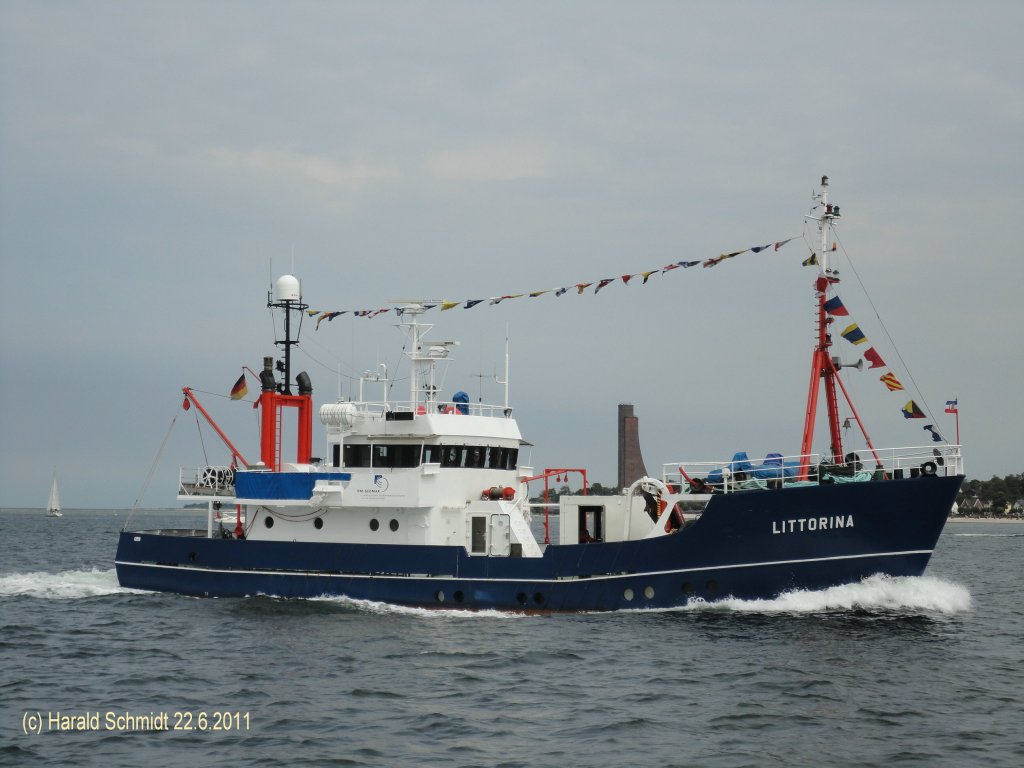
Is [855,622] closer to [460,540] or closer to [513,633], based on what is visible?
[513,633]

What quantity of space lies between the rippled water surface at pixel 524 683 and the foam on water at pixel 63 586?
3.61m

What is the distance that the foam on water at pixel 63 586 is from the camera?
32125 millimetres

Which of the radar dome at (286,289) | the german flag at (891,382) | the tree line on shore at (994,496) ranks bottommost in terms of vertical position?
the tree line on shore at (994,496)

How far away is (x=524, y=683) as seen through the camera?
1905 centimetres

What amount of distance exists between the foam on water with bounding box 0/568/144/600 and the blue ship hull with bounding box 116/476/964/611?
862 centimetres

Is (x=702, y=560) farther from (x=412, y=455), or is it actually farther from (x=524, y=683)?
(x=412, y=455)

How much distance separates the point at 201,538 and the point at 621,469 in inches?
1514

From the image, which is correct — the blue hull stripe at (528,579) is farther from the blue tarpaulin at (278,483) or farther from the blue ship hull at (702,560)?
the blue tarpaulin at (278,483)

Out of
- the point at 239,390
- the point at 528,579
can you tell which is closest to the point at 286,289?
the point at 239,390

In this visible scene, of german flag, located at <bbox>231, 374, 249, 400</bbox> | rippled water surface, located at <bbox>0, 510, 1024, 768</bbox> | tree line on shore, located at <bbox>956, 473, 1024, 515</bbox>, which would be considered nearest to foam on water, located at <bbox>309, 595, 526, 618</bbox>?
rippled water surface, located at <bbox>0, 510, 1024, 768</bbox>

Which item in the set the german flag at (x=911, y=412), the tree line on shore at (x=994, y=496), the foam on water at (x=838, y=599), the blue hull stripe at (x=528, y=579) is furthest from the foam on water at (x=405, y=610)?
the tree line on shore at (x=994, y=496)

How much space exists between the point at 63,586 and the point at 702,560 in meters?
21.0

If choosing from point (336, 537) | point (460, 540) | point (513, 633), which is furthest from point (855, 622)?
point (336, 537)

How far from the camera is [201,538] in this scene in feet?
94.9
